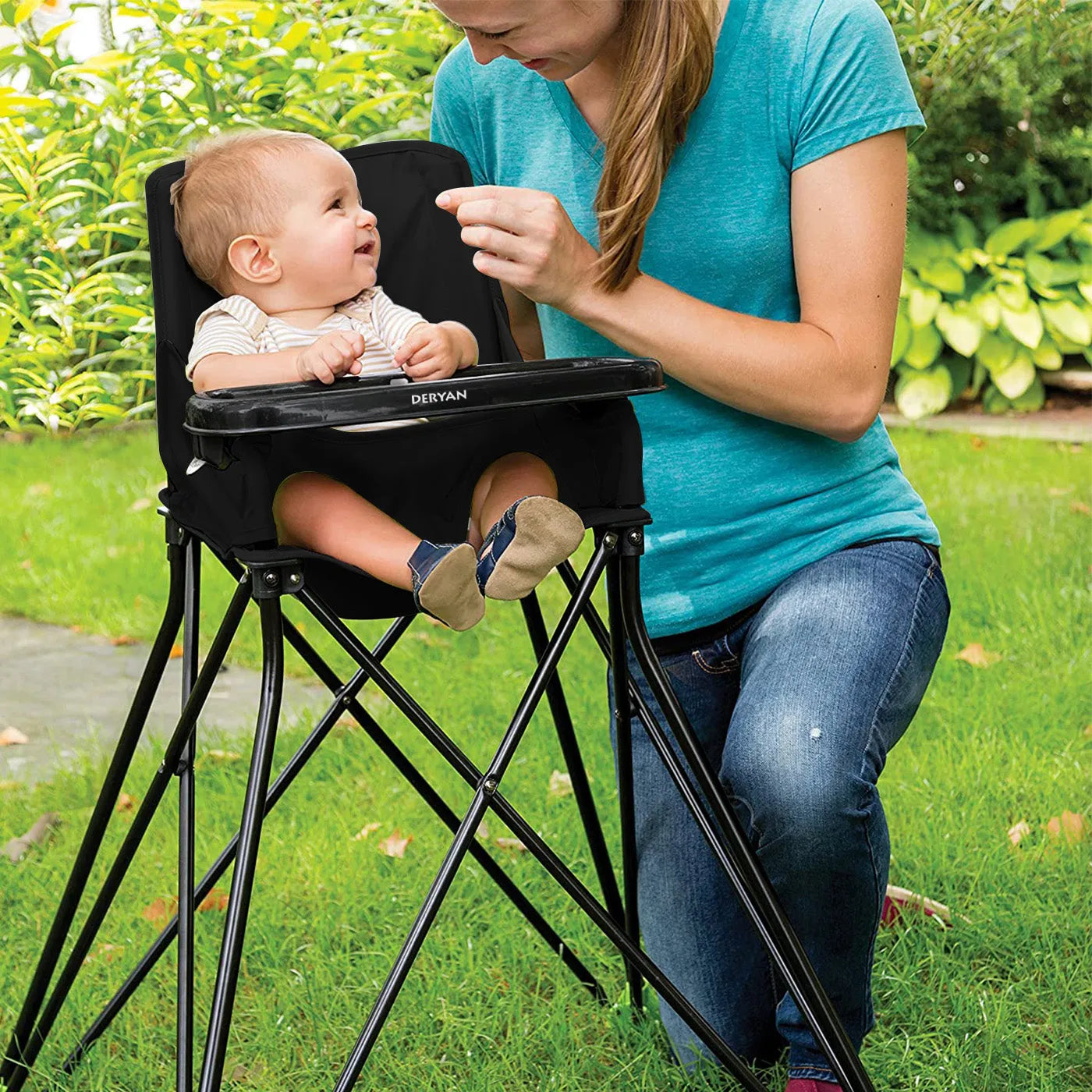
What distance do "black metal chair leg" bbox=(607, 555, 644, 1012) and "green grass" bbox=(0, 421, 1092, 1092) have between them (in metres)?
0.13

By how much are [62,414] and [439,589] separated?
1123 mm

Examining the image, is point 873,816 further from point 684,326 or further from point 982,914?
point 982,914

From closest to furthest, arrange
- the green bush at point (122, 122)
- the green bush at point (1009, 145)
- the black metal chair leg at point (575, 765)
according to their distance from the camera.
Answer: the black metal chair leg at point (575, 765), the green bush at point (122, 122), the green bush at point (1009, 145)

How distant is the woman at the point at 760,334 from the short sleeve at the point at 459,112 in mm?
11

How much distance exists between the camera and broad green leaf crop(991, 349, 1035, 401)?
19.0 ft

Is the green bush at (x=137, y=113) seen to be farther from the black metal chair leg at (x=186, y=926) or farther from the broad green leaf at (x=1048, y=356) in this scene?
the broad green leaf at (x=1048, y=356)

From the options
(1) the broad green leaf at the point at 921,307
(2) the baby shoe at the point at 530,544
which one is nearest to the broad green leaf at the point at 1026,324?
(1) the broad green leaf at the point at 921,307

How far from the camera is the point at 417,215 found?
1.92 metres

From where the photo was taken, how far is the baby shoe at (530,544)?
55.9 inches

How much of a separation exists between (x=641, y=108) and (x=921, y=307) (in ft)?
14.4

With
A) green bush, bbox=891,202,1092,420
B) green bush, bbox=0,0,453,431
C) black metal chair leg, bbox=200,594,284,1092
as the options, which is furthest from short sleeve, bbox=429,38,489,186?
green bush, bbox=891,202,1092,420

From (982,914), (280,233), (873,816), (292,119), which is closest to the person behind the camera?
(873,816)

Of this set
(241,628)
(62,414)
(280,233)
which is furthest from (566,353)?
(241,628)

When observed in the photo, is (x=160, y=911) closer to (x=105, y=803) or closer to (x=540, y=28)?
(x=105, y=803)
